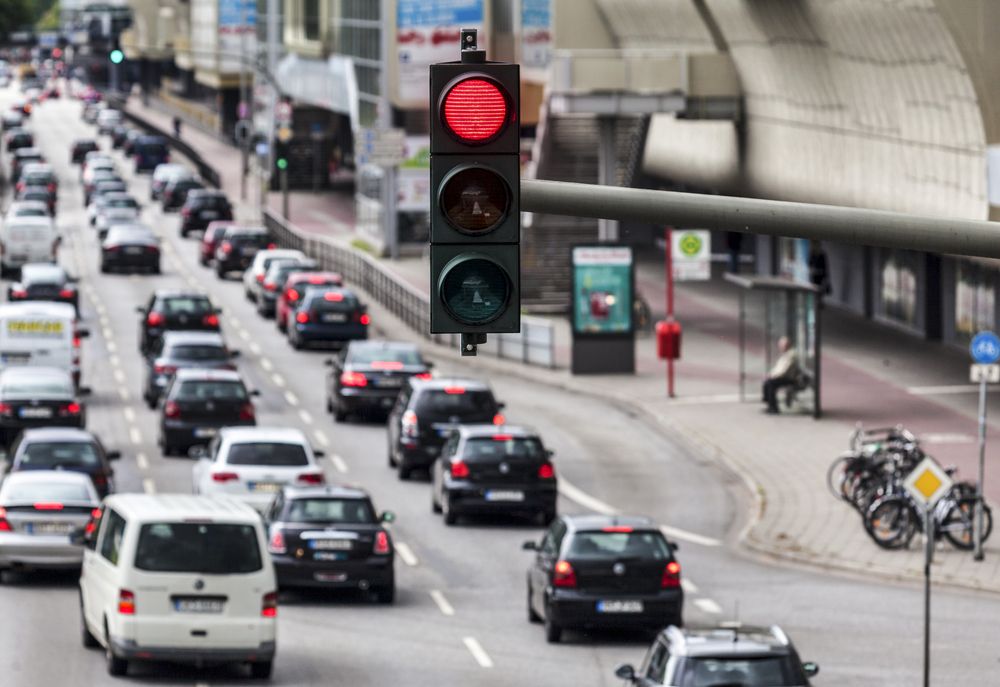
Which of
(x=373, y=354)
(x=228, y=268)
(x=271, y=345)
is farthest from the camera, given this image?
(x=228, y=268)

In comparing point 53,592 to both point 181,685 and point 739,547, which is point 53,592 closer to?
point 181,685

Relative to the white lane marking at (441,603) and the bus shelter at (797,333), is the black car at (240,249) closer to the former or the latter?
the bus shelter at (797,333)

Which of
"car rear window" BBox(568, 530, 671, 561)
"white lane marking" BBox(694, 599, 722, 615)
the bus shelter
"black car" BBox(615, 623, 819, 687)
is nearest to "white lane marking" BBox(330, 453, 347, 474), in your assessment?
the bus shelter

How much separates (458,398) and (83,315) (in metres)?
27.0

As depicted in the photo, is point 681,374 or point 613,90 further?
point 613,90

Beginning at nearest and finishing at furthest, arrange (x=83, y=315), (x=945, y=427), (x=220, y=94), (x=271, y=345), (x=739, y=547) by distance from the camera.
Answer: (x=739, y=547) → (x=945, y=427) → (x=271, y=345) → (x=83, y=315) → (x=220, y=94)

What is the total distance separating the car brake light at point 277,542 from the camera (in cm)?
2780

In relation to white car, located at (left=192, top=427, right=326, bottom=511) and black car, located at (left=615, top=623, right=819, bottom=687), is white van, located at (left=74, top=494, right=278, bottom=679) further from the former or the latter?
white car, located at (left=192, top=427, right=326, bottom=511)

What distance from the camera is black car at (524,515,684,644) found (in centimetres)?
2500

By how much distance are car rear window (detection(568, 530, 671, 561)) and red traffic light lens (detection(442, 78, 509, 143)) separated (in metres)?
16.7

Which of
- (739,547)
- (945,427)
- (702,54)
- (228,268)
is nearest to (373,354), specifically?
(945,427)

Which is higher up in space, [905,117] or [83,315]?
[905,117]

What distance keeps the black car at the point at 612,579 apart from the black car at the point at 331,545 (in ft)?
10.1

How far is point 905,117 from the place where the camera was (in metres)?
47.1
